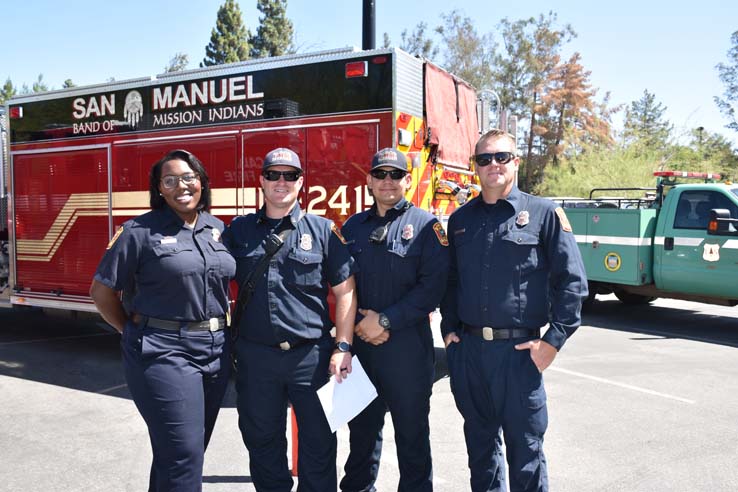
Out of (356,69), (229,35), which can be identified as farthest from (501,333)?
(229,35)

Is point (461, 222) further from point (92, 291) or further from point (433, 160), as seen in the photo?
point (433, 160)

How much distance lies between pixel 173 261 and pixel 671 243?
301 inches

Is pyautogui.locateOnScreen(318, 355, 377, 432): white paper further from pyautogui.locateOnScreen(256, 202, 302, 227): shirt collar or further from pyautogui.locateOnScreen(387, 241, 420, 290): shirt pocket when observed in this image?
pyautogui.locateOnScreen(256, 202, 302, 227): shirt collar

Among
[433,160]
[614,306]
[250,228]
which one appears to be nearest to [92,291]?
[250,228]

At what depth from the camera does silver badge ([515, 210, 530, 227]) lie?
9.67 ft

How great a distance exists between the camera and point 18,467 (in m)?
3.95

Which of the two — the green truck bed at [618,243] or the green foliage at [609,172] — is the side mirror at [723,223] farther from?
the green foliage at [609,172]

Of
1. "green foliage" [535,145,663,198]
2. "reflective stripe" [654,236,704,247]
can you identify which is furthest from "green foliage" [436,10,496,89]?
"reflective stripe" [654,236,704,247]

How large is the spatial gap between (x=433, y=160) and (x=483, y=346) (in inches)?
112

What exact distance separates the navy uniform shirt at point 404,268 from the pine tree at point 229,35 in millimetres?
40633

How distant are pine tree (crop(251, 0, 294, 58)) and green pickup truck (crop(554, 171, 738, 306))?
124ft

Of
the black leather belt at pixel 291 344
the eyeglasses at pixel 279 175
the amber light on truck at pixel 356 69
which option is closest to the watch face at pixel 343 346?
the black leather belt at pixel 291 344

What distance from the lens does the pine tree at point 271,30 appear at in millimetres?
43469

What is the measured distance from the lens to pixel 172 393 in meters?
2.68
